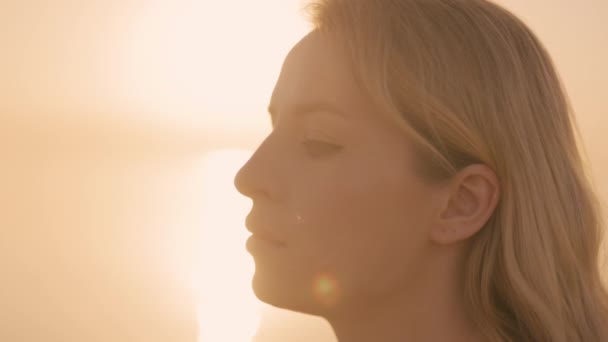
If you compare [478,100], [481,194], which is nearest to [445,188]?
[481,194]

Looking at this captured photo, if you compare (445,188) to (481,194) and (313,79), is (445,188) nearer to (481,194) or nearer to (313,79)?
(481,194)

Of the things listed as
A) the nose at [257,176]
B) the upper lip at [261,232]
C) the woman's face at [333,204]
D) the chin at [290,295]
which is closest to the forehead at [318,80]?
the woman's face at [333,204]

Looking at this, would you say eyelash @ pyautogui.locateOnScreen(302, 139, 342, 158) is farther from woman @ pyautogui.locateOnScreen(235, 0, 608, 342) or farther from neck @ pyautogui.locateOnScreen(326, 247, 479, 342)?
neck @ pyautogui.locateOnScreen(326, 247, 479, 342)

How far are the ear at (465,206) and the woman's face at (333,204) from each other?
0.11 ft

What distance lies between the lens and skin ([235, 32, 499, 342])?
5.15 feet

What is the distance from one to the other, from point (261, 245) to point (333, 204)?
17 centimetres

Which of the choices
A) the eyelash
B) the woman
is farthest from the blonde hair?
the eyelash

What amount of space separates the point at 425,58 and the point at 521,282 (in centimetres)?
51

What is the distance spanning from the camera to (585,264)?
1726mm

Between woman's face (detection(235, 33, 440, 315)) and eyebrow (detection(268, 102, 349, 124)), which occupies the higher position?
eyebrow (detection(268, 102, 349, 124))

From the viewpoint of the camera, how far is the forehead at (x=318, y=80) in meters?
1.61

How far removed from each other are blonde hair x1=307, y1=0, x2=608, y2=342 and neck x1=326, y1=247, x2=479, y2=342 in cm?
3

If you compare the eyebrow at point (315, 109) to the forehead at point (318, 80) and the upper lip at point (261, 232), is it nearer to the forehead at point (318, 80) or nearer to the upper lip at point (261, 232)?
the forehead at point (318, 80)

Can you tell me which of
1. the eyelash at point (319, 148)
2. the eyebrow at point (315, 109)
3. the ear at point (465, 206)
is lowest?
the ear at point (465, 206)
